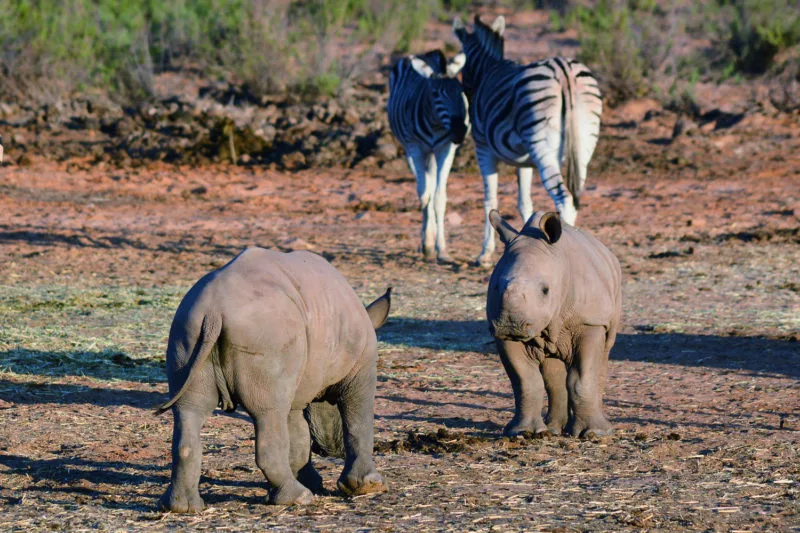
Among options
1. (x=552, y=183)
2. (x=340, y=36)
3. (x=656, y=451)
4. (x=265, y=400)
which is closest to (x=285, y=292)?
(x=265, y=400)

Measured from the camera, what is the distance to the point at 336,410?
5.70m

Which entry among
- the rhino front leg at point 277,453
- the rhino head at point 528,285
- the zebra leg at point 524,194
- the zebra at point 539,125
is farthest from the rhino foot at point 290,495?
the zebra leg at point 524,194

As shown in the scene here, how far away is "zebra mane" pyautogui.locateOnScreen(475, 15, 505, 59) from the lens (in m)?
14.0

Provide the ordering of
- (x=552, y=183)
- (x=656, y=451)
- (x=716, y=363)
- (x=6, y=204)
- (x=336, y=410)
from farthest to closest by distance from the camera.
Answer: (x=6, y=204)
(x=552, y=183)
(x=716, y=363)
(x=656, y=451)
(x=336, y=410)

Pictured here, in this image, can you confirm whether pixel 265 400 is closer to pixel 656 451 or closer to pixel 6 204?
pixel 656 451

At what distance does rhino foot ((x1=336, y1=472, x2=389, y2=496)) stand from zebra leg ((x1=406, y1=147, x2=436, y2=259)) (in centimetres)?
852

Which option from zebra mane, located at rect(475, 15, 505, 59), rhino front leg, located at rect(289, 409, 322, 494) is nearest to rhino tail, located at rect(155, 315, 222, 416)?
rhino front leg, located at rect(289, 409, 322, 494)

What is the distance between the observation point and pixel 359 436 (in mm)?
5352

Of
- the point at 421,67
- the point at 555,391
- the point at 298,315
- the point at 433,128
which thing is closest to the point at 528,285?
the point at 555,391

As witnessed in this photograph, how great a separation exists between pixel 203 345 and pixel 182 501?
2.15 feet

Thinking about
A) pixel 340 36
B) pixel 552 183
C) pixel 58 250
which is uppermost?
pixel 340 36

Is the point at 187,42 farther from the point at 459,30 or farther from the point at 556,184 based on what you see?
the point at 556,184

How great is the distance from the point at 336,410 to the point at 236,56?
787 inches

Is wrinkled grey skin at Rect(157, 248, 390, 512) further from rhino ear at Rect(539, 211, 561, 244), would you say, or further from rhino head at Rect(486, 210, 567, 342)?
rhino ear at Rect(539, 211, 561, 244)
